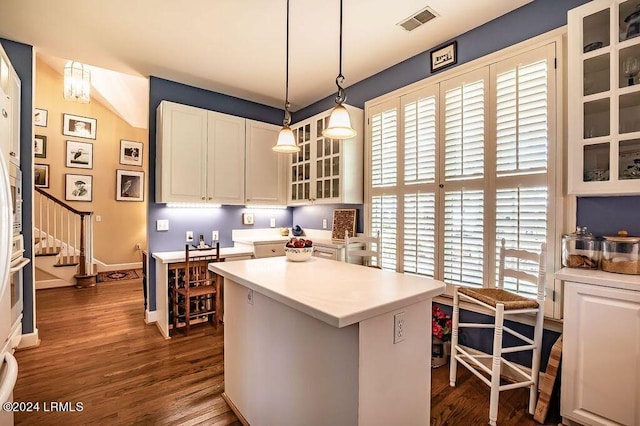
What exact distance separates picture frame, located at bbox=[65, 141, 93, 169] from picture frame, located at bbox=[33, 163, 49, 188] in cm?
35

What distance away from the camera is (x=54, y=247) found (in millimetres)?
5402

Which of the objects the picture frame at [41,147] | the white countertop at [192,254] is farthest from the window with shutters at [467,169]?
the picture frame at [41,147]

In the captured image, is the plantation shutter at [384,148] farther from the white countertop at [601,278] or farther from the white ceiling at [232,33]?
the white countertop at [601,278]

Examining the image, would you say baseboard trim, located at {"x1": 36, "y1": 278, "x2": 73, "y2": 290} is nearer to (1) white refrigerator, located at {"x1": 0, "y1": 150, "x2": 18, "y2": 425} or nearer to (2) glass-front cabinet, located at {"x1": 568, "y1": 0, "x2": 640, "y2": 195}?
(1) white refrigerator, located at {"x1": 0, "y1": 150, "x2": 18, "y2": 425}

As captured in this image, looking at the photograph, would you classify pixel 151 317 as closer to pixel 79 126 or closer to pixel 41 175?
pixel 41 175

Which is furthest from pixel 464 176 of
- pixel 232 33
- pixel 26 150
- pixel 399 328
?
pixel 26 150

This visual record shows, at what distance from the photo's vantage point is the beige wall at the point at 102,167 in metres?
5.65

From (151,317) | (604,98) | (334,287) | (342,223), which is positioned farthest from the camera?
(342,223)

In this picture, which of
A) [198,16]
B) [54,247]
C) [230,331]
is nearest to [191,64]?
[198,16]

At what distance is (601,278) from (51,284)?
7.11m

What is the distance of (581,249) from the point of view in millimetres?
1917

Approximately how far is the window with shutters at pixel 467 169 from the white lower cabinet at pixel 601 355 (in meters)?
0.43

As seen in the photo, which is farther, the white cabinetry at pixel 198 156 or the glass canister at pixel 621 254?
the white cabinetry at pixel 198 156

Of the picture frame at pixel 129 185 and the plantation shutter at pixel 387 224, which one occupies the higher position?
the picture frame at pixel 129 185
